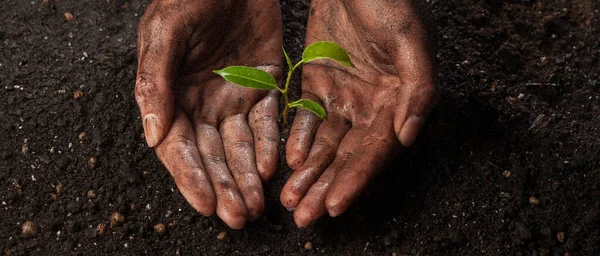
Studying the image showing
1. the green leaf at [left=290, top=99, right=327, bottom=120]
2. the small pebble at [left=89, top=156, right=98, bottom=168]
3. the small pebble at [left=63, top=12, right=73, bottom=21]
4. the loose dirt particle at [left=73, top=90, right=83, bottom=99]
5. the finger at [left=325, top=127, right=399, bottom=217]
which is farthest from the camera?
the small pebble at [left=63, top=12, right=73, bottom=21]

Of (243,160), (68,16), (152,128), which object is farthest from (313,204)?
(68,16)

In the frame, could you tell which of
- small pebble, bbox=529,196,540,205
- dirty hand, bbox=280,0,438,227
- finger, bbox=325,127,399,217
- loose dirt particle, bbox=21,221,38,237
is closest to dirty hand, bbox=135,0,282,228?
dirty hand, bbox=280,0,438,227

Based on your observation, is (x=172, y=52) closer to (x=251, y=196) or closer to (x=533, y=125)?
(x=251, y=196)

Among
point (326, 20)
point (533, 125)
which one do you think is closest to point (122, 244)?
point (326, 20)

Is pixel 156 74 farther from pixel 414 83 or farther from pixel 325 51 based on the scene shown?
pixel 414 83

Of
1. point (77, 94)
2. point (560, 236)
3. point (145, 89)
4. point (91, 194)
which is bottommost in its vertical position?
point (560, 236)

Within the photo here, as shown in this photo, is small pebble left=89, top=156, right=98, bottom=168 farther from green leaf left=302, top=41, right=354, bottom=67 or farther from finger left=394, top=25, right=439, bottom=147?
finger left=394, top=25, right=439, bottom=147

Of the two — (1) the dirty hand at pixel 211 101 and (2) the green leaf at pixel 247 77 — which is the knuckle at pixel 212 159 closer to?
(1) the dirty hand at pixel 211 101
